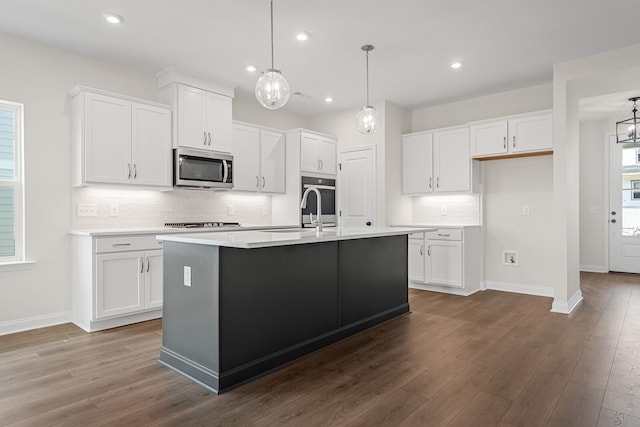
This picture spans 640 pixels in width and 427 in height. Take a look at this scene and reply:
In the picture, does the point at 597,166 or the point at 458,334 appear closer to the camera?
the point at 458,334

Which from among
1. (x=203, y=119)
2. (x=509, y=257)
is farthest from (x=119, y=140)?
(x=509, y=257)

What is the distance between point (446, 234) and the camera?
17.1 ft

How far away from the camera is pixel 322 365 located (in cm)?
277

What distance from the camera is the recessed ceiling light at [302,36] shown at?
3.58 m

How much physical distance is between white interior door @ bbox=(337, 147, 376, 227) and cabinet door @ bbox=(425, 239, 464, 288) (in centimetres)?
97

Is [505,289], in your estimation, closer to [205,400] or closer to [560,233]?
[560,233]

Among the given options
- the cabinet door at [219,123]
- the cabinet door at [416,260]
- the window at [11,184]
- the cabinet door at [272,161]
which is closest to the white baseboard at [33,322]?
the window at [11,184]

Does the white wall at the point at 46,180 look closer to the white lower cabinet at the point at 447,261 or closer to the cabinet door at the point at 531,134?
the white lower cabinet at the point at 447,261

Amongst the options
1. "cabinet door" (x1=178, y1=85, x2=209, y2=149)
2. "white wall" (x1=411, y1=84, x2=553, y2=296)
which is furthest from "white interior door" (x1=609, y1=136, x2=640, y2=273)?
"cabinet door" (x1=178, y1=85, x2=209, y2=149)

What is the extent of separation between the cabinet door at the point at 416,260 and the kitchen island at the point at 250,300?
217 centimetres

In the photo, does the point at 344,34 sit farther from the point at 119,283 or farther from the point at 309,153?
the point at 119,283

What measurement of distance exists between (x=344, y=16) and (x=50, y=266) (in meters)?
3.69

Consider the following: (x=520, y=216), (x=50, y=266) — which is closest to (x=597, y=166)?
(x=520, y=216)

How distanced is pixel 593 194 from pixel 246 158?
633cm
